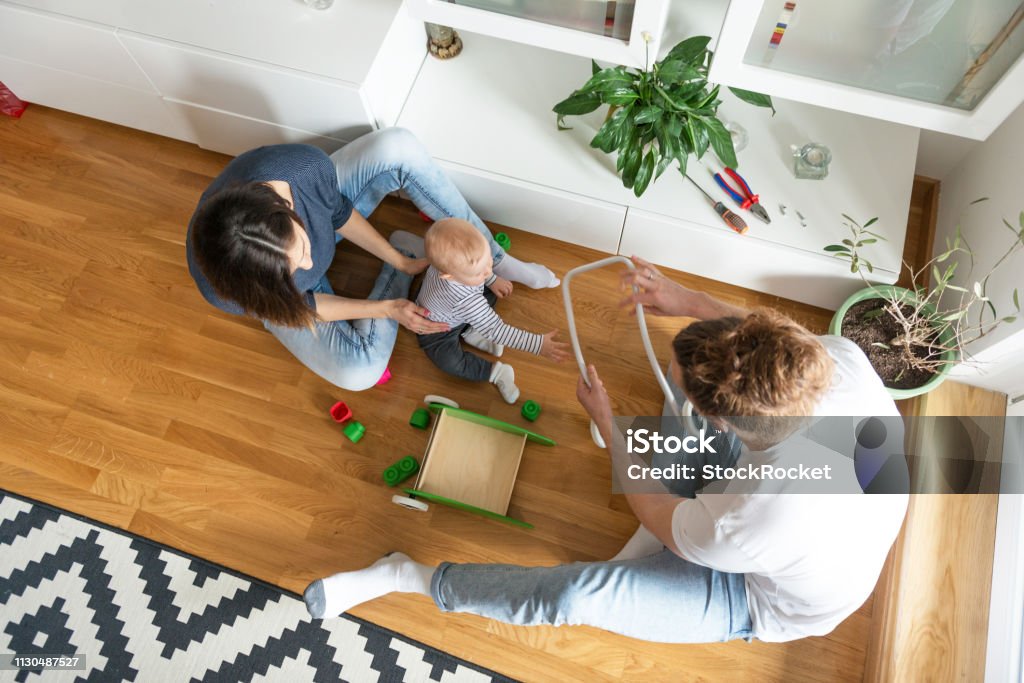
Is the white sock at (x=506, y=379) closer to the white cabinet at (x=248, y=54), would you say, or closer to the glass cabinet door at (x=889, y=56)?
the white cabinet at (x=248, y=54)

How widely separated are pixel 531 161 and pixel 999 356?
106cm

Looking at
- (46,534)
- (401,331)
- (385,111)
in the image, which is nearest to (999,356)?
(401,331)

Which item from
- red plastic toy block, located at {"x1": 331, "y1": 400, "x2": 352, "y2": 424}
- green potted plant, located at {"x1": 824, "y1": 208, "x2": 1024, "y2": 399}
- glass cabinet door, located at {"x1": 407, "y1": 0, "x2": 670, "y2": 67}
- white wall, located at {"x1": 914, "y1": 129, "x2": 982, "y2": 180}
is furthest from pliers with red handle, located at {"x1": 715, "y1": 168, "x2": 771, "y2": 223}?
red plastic toy block, located at {"x1": 331, "y1": 400, "x2": 352, "y2": 424}

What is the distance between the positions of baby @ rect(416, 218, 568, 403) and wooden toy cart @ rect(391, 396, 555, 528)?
104mm

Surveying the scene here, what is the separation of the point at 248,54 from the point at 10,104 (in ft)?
3.12

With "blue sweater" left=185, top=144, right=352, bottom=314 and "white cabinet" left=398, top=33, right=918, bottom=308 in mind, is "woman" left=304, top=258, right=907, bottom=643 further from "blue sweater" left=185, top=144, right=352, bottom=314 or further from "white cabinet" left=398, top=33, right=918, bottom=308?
"blue sweater" left=185, top=144, right=352, bottom=314

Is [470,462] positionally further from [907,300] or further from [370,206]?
[907,300]

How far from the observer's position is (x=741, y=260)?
5.18 feet

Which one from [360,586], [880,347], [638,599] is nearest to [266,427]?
[360,586]

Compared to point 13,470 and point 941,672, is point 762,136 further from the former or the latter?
point 13,470

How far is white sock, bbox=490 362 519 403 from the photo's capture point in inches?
63.9

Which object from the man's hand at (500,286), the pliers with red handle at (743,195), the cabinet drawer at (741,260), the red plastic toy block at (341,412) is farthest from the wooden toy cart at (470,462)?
the pliers with red handle at (743,195)

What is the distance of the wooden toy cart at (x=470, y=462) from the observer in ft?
5.07

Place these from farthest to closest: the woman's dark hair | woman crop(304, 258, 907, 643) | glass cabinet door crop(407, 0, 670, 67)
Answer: glass cabinet door crop(407, 0, 670, 67), the woman's dark hair, woman crop(304, 258, 907, 643)
